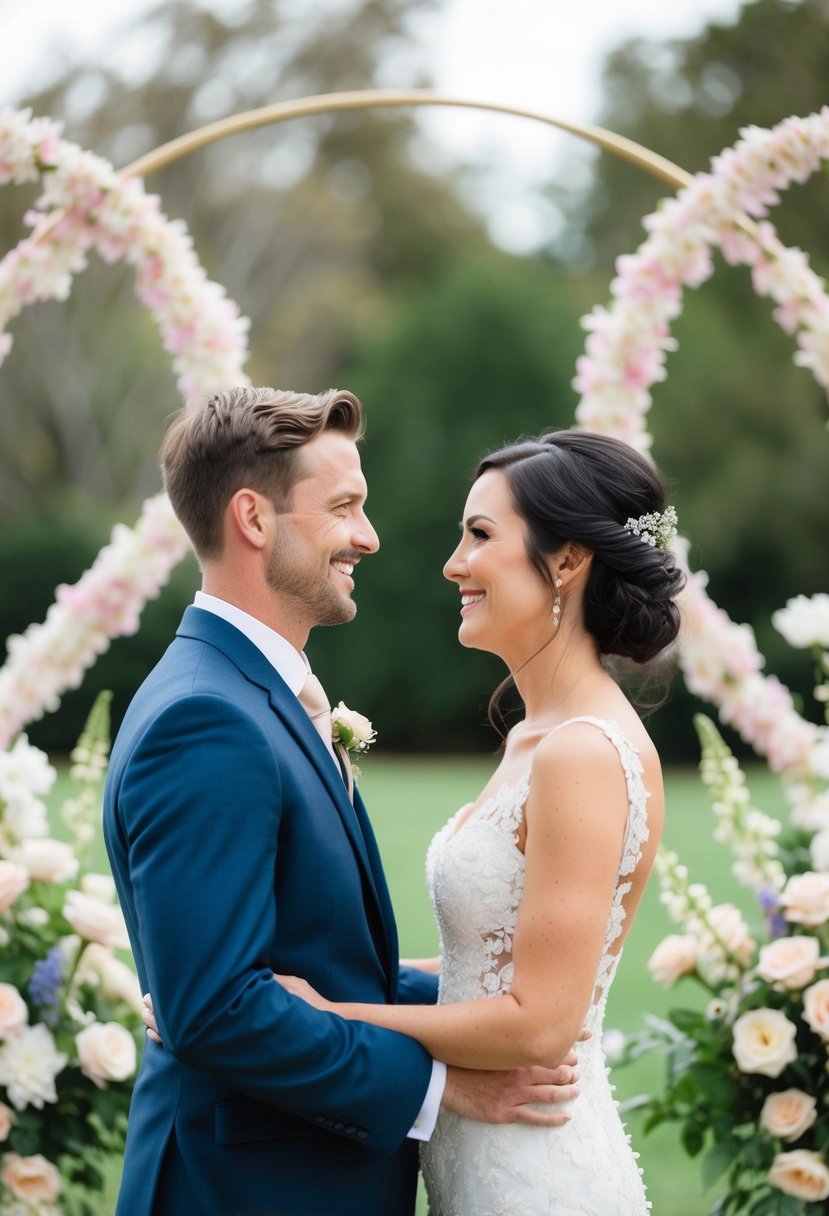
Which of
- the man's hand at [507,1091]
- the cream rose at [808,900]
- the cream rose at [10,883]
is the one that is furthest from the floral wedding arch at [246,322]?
the man's hand at [507,1091]

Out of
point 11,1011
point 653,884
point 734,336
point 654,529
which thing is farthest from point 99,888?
point 734,336

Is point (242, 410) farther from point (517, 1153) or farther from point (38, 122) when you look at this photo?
point (38, 122)

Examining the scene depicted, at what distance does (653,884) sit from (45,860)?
10.9 m

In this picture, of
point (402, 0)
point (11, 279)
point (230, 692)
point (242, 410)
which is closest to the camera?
point (230, 692)

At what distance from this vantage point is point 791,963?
4.23 metres

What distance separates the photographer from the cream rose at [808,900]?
14.2ft

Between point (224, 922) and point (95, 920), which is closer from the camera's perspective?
point (224, 922)

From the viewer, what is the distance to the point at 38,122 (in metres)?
4.57

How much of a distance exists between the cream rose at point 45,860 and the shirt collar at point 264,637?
1.92 metres

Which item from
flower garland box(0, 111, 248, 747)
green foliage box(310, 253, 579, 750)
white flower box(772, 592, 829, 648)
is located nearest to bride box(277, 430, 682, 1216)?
white flower box(772, 592, 829, 648)

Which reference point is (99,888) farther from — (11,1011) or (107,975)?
(11,1011)

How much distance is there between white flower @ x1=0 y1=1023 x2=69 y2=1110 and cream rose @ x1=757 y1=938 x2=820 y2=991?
87.1 inches

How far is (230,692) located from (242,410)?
2.09ft

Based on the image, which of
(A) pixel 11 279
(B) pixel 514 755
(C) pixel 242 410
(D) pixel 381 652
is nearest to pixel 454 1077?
(B) pixel 514 755
